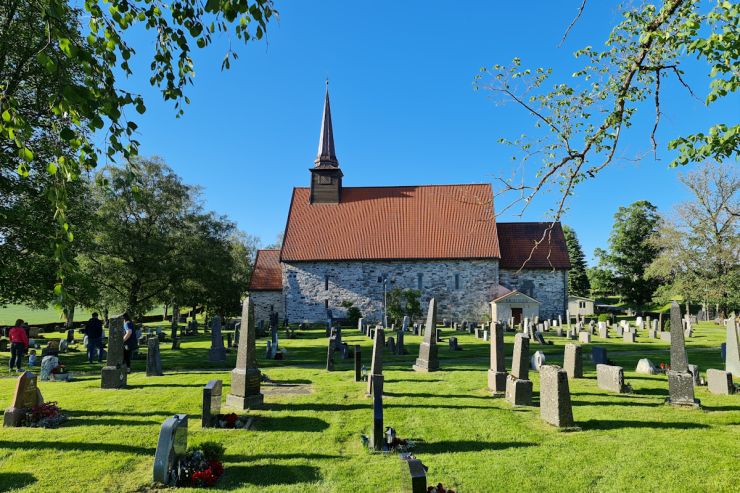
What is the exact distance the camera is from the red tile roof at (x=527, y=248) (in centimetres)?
3172

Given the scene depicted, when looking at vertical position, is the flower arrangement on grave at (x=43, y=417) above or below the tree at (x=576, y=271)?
below

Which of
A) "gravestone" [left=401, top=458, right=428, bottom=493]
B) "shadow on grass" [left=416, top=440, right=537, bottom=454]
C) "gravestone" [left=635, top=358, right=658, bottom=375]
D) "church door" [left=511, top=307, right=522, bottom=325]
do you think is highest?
"church door" [left=511, top=307, right=522, bottom=325]

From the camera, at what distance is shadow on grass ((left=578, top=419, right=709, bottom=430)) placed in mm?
7215

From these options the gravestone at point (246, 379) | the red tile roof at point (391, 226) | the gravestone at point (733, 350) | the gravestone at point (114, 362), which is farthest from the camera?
the red tile roof at point (391, 226)

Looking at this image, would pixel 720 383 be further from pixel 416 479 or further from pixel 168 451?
pixel 168 451

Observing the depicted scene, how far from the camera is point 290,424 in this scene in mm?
7719

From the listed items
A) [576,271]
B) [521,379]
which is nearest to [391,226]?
[521,379]

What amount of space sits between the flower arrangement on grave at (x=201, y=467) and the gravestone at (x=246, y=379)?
8.86 feet

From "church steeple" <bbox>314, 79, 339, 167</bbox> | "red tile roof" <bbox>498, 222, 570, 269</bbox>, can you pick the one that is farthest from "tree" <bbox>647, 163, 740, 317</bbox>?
"church steeple" <bbox>314, 79, 339, 167</bbox>

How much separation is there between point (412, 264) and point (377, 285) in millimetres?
2979

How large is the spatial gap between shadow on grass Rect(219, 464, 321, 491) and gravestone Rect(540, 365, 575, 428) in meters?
4.13

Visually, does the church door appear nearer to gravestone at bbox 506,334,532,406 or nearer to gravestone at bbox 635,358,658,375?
gravestone at bbox 635,358,658,375

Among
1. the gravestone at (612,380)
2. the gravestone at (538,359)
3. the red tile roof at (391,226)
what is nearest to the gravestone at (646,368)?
the gravestone at (612,380)

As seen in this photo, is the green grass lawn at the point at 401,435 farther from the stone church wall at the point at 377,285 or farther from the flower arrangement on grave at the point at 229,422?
the stone church wall at the point at 377,285
